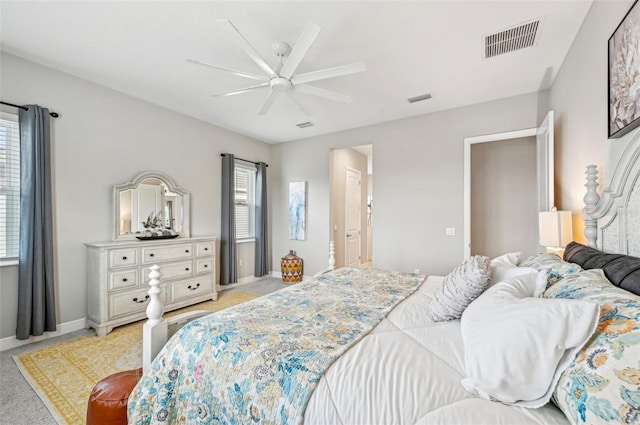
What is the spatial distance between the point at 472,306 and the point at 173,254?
3412 millimetres

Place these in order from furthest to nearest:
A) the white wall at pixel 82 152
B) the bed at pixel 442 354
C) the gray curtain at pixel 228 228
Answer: the gray curtain at pixel 228 228 → the white wall at pixel 82 152 → the bed at pixel 442 354

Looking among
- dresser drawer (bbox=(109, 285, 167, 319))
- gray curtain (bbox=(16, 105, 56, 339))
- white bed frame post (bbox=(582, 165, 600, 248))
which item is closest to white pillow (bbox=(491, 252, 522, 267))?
white bed frame post (bbox=(582, 165, 600, 248))

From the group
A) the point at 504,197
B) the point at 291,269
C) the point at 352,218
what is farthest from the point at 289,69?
the point at 352,218

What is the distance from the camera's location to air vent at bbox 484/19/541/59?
2221mm

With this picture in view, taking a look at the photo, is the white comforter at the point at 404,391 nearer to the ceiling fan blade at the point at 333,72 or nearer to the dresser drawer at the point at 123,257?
the ceiling fan blade at the point at 333,72

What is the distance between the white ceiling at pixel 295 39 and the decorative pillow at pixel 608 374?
2143mm

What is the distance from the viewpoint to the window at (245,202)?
4.96 m

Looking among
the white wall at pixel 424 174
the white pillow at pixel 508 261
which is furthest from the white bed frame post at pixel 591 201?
the white wall at pixel 424 174

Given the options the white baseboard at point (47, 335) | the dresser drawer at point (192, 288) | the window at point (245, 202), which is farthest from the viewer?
the window at point (245, 202)

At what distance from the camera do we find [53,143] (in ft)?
9.21

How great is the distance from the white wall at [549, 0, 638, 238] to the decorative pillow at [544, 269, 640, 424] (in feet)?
4.18

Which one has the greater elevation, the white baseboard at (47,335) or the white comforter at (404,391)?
the white comforter at (404,391)

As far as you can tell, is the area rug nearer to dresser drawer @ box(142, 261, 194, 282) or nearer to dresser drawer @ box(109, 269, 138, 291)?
dresser drawer @ box(109, 269, 138, 291)

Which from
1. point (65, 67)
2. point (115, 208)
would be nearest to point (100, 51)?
point (65, 67)
